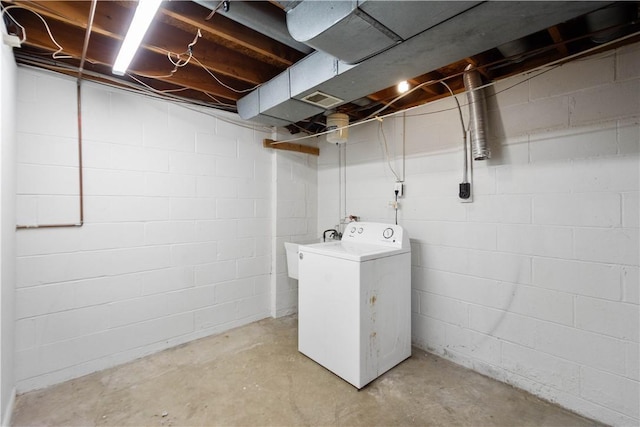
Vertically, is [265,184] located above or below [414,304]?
above

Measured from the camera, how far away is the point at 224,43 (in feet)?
6.46

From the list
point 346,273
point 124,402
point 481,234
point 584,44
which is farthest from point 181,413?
point 584,44

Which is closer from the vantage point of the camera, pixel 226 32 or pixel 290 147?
pixel 226 32

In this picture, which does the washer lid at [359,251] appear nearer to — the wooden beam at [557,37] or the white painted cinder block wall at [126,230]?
the white painted cinder block wall at [126,230]

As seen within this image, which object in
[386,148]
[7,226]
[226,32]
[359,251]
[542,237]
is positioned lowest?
[359,251]

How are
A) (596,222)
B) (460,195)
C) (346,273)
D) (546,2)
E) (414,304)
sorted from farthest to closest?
(414,304) → (460,195) → (346,273) → (596,222) → (546,2)

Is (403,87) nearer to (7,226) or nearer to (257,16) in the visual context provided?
(257,16)

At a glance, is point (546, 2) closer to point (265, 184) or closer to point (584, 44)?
point (584, 44)

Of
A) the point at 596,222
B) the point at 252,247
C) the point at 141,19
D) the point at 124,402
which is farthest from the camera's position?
the point at 252,247

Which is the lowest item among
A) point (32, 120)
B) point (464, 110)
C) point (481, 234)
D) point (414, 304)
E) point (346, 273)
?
point (414, 304)

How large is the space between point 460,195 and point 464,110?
661 millimetres

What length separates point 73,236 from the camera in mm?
2037

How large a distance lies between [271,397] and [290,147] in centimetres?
233

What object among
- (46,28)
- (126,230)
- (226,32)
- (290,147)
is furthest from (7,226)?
(290,147)
